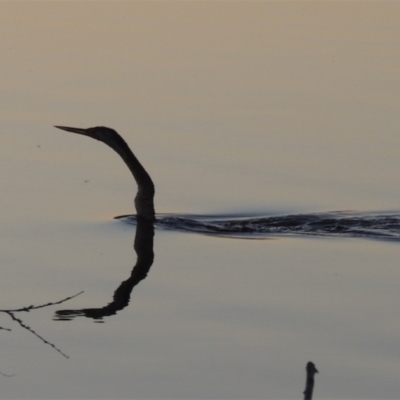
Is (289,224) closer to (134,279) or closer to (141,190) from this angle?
(141,190)

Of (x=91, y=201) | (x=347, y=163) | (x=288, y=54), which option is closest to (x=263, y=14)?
(x=288, y=54)

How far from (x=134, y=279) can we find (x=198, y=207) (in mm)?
2690

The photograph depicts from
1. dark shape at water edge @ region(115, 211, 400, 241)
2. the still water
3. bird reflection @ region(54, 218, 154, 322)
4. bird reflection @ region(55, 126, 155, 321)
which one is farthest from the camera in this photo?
dark shape at water edge @ region(115, 211, 400, 241)

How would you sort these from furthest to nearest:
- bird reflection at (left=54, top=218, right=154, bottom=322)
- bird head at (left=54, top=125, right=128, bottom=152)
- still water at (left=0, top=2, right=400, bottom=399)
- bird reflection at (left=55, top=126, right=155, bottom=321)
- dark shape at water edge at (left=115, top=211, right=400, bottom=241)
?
bird head at (left=54, top=125, right=128, bottom=152)
dark shape at water edge at (left=115, top=211, right=400, bottom=241)
bird reflection at (left=55, top=126, right=155, bottom=321)
bird reflection at (left=54, top=218, right=154, bottom=322)
still water at (left=0, top=2, right=400, bottom=399)

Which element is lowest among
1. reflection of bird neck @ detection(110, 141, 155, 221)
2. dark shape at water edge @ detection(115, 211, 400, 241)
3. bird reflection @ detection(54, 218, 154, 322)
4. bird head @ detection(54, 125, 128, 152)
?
bird reflection @ detection(54, 218, 154, 322)

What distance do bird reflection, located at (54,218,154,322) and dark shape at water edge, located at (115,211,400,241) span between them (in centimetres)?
21

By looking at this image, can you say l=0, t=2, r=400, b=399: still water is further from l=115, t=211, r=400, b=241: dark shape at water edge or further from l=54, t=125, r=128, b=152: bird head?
l=54, t=125, r=128, b=152: bird head

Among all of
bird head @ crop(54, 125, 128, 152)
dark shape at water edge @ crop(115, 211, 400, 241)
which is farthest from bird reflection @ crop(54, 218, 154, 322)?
bird head @ crop(54, 125, 128, 152)

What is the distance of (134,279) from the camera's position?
9844 mm

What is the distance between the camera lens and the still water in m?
7.67

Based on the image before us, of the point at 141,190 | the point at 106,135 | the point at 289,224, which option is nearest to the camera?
the point at 289,224

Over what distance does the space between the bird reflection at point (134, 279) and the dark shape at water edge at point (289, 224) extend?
0.21 meters

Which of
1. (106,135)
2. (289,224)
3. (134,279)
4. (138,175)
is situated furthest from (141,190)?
(134,279)

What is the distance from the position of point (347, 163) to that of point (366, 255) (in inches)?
128
